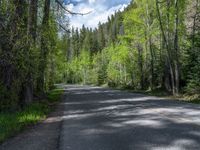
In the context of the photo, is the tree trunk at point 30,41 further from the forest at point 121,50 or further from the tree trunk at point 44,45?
the tree trunk at point 44,45

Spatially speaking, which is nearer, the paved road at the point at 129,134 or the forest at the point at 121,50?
the paved road at the point at 129,134

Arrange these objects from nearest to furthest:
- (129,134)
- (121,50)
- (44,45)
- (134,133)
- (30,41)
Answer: (129,134) → (134,133) → (30,41) → (44,45) → (121,50)

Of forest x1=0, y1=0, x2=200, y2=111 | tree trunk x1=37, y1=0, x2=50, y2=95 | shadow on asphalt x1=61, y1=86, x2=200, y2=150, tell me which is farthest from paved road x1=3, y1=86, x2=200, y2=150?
tree trunk x1=37, y1=0, x2=50, y2=95

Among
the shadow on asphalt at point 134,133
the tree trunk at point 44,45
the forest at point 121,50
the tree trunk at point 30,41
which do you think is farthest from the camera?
the tree trunk at point 44,45

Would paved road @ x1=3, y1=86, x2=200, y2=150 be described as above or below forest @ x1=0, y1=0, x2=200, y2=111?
below

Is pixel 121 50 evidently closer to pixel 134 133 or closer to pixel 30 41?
pixel 30 41

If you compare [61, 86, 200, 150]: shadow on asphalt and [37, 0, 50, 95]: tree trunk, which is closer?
[61, 86, 200, 150]: shadow on asphalt

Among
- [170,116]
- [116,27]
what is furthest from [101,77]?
[170,116]

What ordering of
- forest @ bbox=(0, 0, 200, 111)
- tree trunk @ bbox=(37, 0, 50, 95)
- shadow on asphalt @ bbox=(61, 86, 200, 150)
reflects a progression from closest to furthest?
shadow on asphalt @ bbox=(61, 86, 200, 150)
forest @ bbox=(0, 0, 200, 111)
tree trunk @ bbox=(37, 0, 50, 95)

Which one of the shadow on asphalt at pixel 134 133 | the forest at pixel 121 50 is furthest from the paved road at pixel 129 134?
the forest at pixel 121 50

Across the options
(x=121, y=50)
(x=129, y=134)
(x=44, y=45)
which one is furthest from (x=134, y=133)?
(x=121, y=50)

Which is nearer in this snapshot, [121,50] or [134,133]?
[134,133]

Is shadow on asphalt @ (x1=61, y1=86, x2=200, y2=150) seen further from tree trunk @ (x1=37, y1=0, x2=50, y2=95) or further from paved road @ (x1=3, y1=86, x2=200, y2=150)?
tree trunk @ (x1=37, y1=0, x2=50, y2=95)

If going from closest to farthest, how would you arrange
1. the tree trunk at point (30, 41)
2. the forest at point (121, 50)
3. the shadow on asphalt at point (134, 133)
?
the shadow on asphalt at point (134, 133), the forest at point (121, 50), the tree trunk at point (30, 41)
